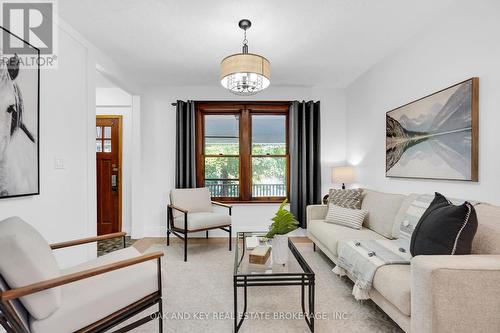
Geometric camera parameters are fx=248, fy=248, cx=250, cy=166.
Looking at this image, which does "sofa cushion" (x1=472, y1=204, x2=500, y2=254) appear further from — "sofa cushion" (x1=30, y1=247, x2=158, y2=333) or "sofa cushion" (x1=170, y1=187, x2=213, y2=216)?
"sofa cushion" (x1=170, y1=187, x2=213, y2=216)

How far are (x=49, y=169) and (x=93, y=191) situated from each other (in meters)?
0.65

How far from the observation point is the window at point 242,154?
13.9 ft

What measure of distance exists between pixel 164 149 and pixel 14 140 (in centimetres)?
240

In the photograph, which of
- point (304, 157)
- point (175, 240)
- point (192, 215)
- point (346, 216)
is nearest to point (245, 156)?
point (304, 157)

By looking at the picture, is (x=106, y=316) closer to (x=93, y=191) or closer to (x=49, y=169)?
(x=49, y=169)

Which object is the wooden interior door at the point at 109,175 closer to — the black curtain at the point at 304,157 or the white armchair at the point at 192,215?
the white armchair at the point at 192,215

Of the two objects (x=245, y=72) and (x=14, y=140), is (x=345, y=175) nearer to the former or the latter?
(x=245, y=72)

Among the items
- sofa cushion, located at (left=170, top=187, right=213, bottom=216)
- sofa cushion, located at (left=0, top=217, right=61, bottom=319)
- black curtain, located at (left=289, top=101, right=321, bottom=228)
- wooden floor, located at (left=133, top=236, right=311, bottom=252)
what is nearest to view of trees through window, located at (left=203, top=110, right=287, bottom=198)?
black curtain, located at (left=289, top=101, right=321, bottom=228)

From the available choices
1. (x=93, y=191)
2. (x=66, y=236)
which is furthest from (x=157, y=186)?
(x=66, y=236)

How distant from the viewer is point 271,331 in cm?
176

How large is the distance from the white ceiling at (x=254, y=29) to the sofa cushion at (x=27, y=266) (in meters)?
1.92

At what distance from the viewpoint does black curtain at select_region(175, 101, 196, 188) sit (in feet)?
13.2

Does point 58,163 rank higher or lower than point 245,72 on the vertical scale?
lower

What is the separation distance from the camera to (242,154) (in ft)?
13.9
